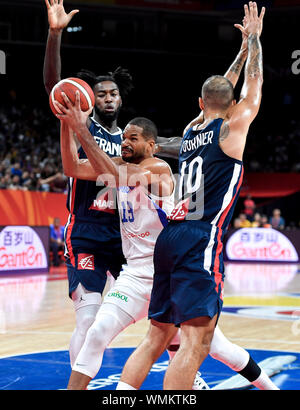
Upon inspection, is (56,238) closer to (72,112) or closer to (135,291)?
(135,291)

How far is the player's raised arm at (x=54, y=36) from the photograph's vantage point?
4.54 m

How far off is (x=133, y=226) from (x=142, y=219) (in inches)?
3.3

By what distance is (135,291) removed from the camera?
4.18 m

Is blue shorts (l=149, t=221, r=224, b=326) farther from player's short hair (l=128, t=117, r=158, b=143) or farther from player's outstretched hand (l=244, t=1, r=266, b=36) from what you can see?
player's outstretched hand (l=244, t=1, r=266, b=36)

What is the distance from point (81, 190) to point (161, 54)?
23.7m

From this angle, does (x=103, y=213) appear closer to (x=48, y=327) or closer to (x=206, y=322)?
(x=206, y=322)

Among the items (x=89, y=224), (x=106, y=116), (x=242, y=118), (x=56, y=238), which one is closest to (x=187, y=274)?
(x=242, y=118)

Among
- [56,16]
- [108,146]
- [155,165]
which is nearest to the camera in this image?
[155,165]

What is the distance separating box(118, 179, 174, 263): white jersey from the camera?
4.31 m

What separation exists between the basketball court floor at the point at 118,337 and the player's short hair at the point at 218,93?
237 centimetres

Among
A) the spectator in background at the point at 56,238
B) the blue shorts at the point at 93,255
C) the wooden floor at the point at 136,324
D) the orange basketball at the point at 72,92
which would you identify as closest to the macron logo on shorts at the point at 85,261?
the blue shorts at the point at 93,255
